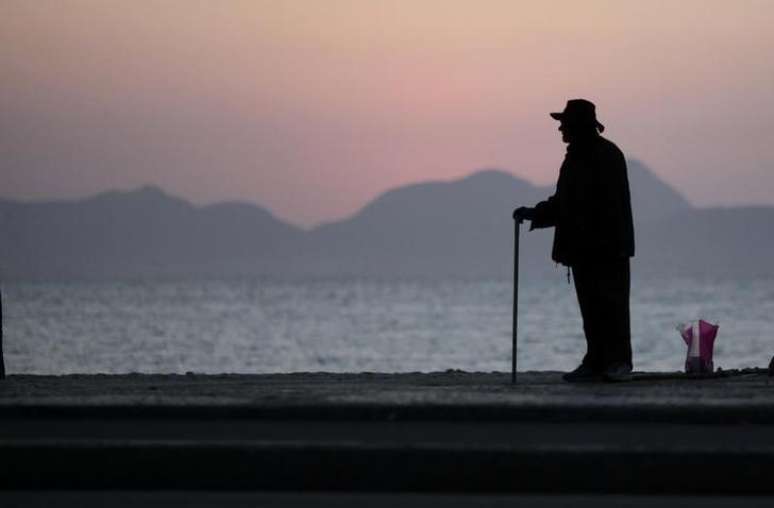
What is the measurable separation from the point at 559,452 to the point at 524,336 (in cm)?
8012

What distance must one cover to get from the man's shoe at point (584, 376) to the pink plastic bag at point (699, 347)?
3.42 ft

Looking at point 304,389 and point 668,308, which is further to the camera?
point 668,308

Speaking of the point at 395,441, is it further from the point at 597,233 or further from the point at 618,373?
the point at 597,233

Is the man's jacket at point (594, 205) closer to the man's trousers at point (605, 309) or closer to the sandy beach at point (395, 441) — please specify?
the man's trousers at point (605, 309)

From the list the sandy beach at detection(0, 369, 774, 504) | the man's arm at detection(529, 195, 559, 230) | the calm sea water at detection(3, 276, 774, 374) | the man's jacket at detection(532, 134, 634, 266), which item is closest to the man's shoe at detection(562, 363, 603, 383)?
the man's jacket at detection(532, 134, 634, 266)

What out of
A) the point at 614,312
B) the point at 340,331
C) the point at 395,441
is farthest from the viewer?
the point at 340,331

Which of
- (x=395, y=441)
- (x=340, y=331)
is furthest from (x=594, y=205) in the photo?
(x=340, y=331)

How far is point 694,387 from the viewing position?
420 inches

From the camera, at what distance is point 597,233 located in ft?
38.8

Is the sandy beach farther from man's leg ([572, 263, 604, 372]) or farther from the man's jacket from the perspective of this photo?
the man's jacket

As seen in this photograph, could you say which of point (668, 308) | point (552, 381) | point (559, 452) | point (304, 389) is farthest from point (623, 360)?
point (668, 308)

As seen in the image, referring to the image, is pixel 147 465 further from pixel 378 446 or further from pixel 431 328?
pixel 431 328

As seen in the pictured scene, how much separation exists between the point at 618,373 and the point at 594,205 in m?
1.02

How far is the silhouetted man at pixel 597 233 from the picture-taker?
11.8 m
